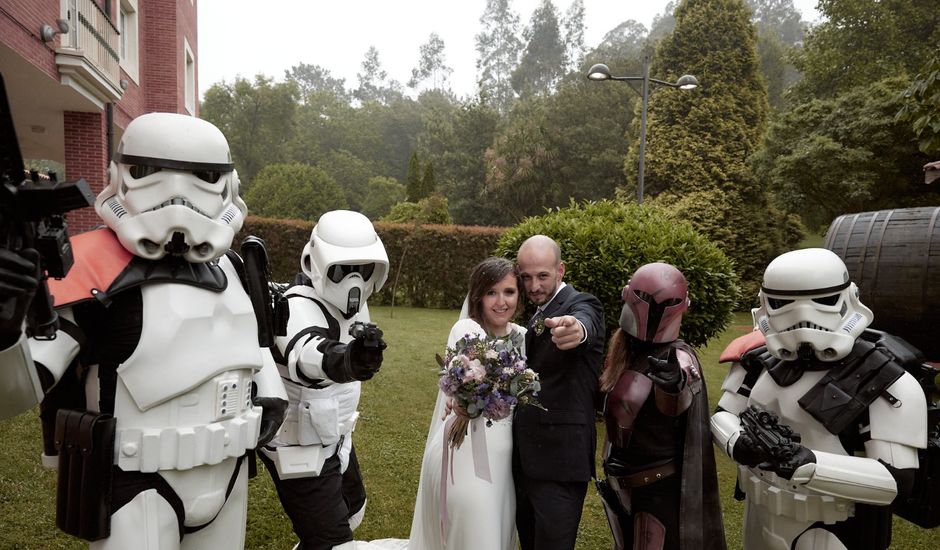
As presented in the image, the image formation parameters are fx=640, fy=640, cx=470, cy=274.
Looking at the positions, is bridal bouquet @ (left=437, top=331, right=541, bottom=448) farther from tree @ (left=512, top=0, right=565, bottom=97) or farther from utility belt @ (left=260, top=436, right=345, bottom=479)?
tree @ (left=512, top=0, right=565, bottom=97)

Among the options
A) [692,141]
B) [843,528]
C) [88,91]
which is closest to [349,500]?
[843,528]

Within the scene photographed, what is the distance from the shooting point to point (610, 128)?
30.2 metres

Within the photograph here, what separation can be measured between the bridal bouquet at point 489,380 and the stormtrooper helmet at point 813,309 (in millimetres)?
1071

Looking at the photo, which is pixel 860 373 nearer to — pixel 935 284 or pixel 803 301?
pixel 803 301

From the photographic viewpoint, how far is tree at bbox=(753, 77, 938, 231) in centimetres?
1584

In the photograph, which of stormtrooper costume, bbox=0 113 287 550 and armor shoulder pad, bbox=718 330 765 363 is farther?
armor shoulder pad, bbox=718 330 765 363

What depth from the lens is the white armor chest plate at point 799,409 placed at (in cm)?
261

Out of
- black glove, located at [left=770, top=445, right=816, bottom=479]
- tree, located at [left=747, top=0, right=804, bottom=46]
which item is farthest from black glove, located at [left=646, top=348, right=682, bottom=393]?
tree, located at [left=747, top=0, right=804, bottom=46]

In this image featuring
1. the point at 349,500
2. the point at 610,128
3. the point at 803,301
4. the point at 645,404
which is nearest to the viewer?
the point at 803,301

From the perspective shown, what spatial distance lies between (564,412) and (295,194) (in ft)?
83.2

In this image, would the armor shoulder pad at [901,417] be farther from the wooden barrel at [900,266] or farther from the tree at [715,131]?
the tree at [715,131]

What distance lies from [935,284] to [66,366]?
5.92 metres

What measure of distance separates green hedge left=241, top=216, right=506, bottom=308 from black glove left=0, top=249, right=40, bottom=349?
15.4 m

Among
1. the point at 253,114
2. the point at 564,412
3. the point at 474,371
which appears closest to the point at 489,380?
the point at 474,371
